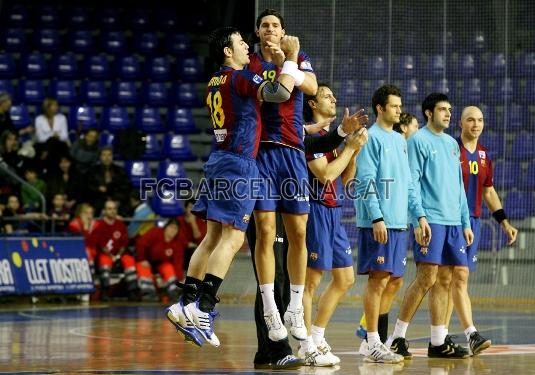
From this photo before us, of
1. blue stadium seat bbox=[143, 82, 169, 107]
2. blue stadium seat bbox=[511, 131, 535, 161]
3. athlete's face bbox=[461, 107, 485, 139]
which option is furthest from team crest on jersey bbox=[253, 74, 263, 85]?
blue stadium seat bbox=[143, 82, 169, 107]

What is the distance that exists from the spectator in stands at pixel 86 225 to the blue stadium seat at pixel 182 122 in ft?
12.8

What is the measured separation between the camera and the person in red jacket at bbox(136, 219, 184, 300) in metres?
17.8

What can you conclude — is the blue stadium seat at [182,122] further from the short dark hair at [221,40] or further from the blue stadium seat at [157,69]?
the short dark hair at [221,40]

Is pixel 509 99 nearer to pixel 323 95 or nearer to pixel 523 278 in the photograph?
pixel 523 278

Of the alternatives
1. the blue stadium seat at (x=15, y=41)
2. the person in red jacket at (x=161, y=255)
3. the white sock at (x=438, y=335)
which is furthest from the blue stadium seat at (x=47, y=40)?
the white sock at (x=438, y=335)

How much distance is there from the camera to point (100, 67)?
21984 mm

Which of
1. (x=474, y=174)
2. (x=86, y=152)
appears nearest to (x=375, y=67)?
(x=86, y=152)

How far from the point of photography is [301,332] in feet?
26.2

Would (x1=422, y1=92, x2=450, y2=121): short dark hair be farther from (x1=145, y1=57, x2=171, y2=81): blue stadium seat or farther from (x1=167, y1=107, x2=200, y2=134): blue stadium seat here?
(x1=145, y1=57, x2=171, y2=81): blue stadium seat

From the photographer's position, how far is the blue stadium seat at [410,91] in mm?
18516

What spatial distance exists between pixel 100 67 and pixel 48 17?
192 cm

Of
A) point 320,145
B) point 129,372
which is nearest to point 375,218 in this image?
point 320,145

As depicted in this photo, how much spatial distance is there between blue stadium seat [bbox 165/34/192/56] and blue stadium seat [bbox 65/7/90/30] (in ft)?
5.79

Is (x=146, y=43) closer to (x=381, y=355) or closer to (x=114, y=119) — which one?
(x=114, y=119)
